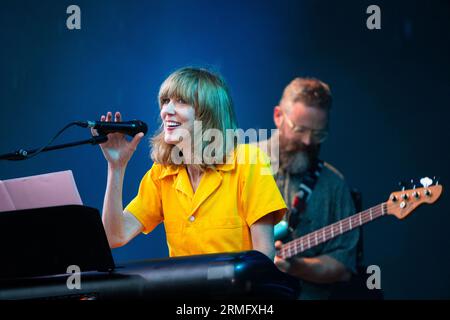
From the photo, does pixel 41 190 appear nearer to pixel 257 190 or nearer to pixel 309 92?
pixel 257 190

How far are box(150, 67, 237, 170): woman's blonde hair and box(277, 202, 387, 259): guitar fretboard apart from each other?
4.52 ft

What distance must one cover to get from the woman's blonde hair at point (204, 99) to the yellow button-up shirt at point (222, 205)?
63 millimetres

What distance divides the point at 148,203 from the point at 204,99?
0.42 metres

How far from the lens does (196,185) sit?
2.32 meters

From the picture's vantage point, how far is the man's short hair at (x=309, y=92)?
3600 millimetres

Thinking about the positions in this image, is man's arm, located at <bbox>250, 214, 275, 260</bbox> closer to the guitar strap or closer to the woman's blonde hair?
the woman's blonde hair

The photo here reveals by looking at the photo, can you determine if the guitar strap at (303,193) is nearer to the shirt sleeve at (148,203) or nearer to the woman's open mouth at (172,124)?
the shirt sleeve at (148,203)

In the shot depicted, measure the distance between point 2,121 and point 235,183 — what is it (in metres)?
2.03

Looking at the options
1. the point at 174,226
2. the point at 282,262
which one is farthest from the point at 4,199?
the point at 282,262

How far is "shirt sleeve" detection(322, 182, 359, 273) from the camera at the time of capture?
3.56 meters

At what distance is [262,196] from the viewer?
220 centimetres

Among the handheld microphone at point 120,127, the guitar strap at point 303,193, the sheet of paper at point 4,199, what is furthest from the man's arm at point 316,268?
the sheet of paper at point 4,199
